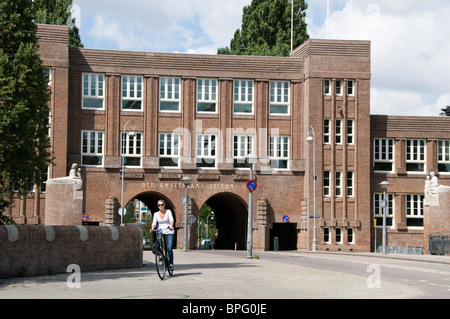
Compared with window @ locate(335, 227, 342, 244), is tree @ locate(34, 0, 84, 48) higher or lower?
higher

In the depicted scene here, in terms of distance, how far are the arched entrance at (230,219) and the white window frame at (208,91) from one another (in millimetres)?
7023

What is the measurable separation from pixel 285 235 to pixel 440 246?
17185 millimetres

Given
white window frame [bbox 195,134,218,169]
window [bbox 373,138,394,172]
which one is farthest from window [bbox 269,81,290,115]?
window [bbox 373,138,394,172]

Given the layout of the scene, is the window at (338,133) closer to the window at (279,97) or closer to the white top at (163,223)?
the window at (279,97)

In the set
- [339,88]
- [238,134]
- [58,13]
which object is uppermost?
[58,13]

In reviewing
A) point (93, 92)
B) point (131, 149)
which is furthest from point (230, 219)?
point (93, 92)

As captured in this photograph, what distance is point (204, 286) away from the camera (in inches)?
646

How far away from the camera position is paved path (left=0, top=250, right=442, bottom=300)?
570 inches

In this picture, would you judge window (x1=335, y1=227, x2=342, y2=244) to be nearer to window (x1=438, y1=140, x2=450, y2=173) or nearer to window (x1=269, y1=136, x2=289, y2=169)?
window (x1=269, y1=136, x2=289, y2=169)

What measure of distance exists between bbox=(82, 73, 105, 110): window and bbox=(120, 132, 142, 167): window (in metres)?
2.85

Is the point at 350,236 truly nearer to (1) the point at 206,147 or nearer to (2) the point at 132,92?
(1) the point at 206,147

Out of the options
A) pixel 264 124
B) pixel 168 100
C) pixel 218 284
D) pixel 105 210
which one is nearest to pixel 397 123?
pixel 264 124

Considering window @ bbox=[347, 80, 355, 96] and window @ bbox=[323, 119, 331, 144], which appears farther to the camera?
window @ bbox=[347, 80, 355, 96]
